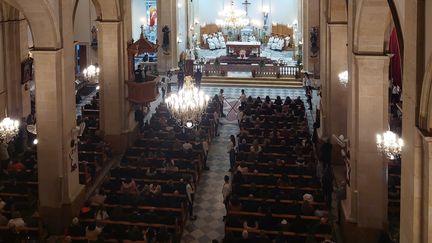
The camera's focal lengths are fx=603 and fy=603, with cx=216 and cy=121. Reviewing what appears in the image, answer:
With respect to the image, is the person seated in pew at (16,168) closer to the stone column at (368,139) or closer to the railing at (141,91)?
the railing at (141,91)

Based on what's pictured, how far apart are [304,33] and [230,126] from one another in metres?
12.0

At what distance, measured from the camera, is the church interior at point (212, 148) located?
14711mm

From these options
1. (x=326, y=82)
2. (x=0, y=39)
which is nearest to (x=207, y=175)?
(x=326, y=82)

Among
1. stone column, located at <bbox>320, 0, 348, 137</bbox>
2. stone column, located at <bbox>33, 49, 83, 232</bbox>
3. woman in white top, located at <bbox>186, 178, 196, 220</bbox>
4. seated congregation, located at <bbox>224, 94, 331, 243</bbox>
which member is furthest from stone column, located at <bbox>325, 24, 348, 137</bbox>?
stone column, located at <bbox>33, 49, 83, 232</bbox>

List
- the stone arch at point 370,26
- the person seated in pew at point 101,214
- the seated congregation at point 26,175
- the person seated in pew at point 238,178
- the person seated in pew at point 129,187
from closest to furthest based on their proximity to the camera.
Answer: the stone arch at point 370,26 < the seated congregation at point 26,175 < the person seated in pew at point 101,214 < the person seated in pew at point 129,187 < the person seated in pew at point 238,178

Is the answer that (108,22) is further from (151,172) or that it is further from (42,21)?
(42,21)

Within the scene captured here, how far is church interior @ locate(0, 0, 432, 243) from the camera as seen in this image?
14711 mm

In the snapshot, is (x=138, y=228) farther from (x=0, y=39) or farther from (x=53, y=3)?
(x=0, y=39)

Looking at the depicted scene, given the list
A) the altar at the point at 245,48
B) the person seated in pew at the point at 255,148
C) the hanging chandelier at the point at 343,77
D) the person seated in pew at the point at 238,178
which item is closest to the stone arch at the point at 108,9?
the person seated in pew at the point at 255,148

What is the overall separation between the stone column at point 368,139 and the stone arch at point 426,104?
20.0 ft

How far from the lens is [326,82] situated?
23.0 m

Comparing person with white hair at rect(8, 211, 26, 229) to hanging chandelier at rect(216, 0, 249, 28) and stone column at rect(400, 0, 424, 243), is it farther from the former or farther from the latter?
hanging chandelier at rect(216, 0, 249, 28)

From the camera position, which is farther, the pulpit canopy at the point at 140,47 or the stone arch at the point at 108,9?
the pulpit canopy at the point at 140,47

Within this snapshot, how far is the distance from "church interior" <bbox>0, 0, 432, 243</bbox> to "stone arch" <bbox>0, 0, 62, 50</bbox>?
38 mm
